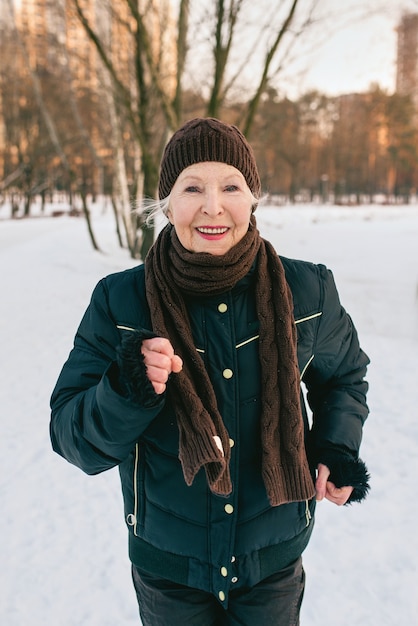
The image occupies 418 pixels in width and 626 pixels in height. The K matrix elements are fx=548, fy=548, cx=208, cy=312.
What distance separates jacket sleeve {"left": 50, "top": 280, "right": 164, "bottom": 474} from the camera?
1.30 metres

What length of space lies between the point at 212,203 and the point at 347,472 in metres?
0.87

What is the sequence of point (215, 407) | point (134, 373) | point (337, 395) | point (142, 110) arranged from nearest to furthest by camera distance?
1. point (134, 373)
2. point (215, 407)
3. point (337, 395)
4. point (142, 110)

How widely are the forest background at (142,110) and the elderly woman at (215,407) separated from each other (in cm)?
47

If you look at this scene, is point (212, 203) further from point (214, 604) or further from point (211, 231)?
point (214, 604)

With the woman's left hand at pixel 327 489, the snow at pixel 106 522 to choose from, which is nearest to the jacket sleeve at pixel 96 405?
the woman's left hand at pixel 327 489

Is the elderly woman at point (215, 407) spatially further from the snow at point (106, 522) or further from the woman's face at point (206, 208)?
the snow at point (106, 522)

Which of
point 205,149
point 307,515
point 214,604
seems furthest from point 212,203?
point 214,604

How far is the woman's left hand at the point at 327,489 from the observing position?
64.0 inches

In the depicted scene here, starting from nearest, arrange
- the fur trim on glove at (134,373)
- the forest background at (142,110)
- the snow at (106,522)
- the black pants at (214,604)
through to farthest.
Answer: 1. the fur trim on glove at (134,373)
2. the black pants at (214,604)
3. the snow at (106,522)
4. the forest background at (142,110)

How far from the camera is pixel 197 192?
1.53 metres

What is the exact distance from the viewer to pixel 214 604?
1.63 meters

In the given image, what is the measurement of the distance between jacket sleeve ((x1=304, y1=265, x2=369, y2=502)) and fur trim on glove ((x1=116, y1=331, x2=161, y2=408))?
646mm

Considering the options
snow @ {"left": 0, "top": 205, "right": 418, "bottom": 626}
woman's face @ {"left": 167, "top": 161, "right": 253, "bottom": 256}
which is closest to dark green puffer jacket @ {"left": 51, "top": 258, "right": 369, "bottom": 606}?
woman's face @ {"left": 167, "top": 161, "right": 253, "bottom": 256}

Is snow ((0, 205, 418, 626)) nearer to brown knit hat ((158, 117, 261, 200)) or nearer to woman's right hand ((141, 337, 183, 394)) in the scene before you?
woman's right hand ((141, 337, 183, 394))
